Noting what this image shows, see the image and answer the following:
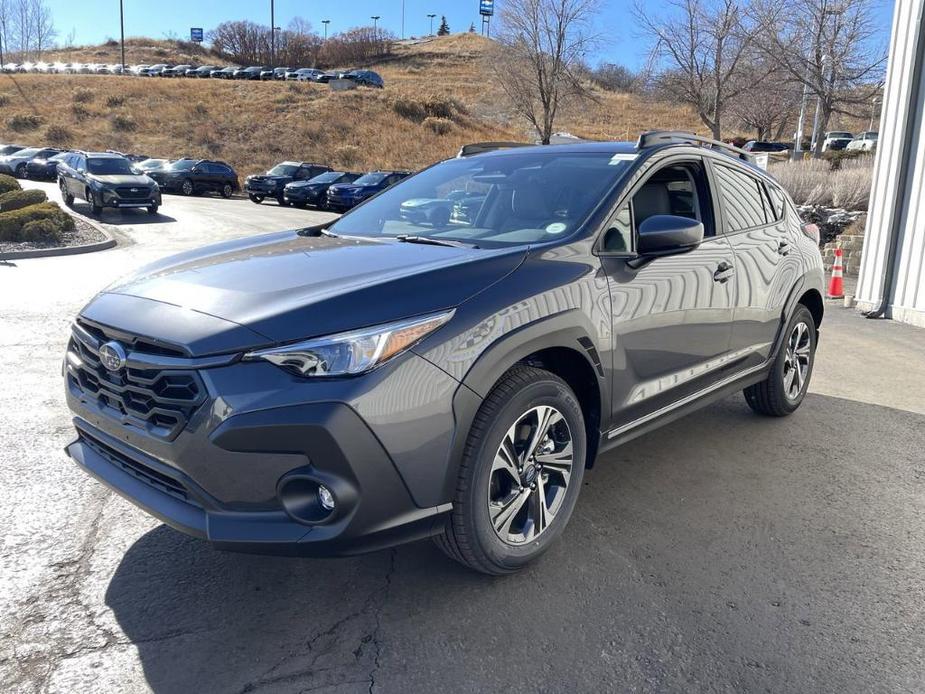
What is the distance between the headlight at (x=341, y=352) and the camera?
8.09ft

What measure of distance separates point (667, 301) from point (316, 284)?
179cm

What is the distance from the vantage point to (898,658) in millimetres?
2699

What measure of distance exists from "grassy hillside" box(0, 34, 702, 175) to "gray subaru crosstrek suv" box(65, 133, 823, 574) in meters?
37.1

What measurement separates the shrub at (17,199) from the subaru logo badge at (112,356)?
1595 cm

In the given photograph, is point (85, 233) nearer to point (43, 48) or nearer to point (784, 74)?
point (784, 74)

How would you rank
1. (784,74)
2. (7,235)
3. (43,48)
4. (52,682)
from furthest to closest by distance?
(43,48) → (784,74) → (7,235) → (52,682)

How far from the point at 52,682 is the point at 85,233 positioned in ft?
48.6

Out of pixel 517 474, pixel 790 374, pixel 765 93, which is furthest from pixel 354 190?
pixel 517 474

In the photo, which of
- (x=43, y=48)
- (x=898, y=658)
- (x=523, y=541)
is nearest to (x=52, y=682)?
(x=523, y=541)

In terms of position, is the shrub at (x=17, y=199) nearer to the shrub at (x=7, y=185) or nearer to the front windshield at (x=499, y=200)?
the shrub at (x=7, y=185)

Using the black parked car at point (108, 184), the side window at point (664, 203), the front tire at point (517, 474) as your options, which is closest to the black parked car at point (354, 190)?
the black parked car at point (108, 184)

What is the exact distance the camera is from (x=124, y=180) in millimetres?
19656

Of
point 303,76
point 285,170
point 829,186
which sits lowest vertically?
point 285,170

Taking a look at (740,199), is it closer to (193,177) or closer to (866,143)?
(193,177)
